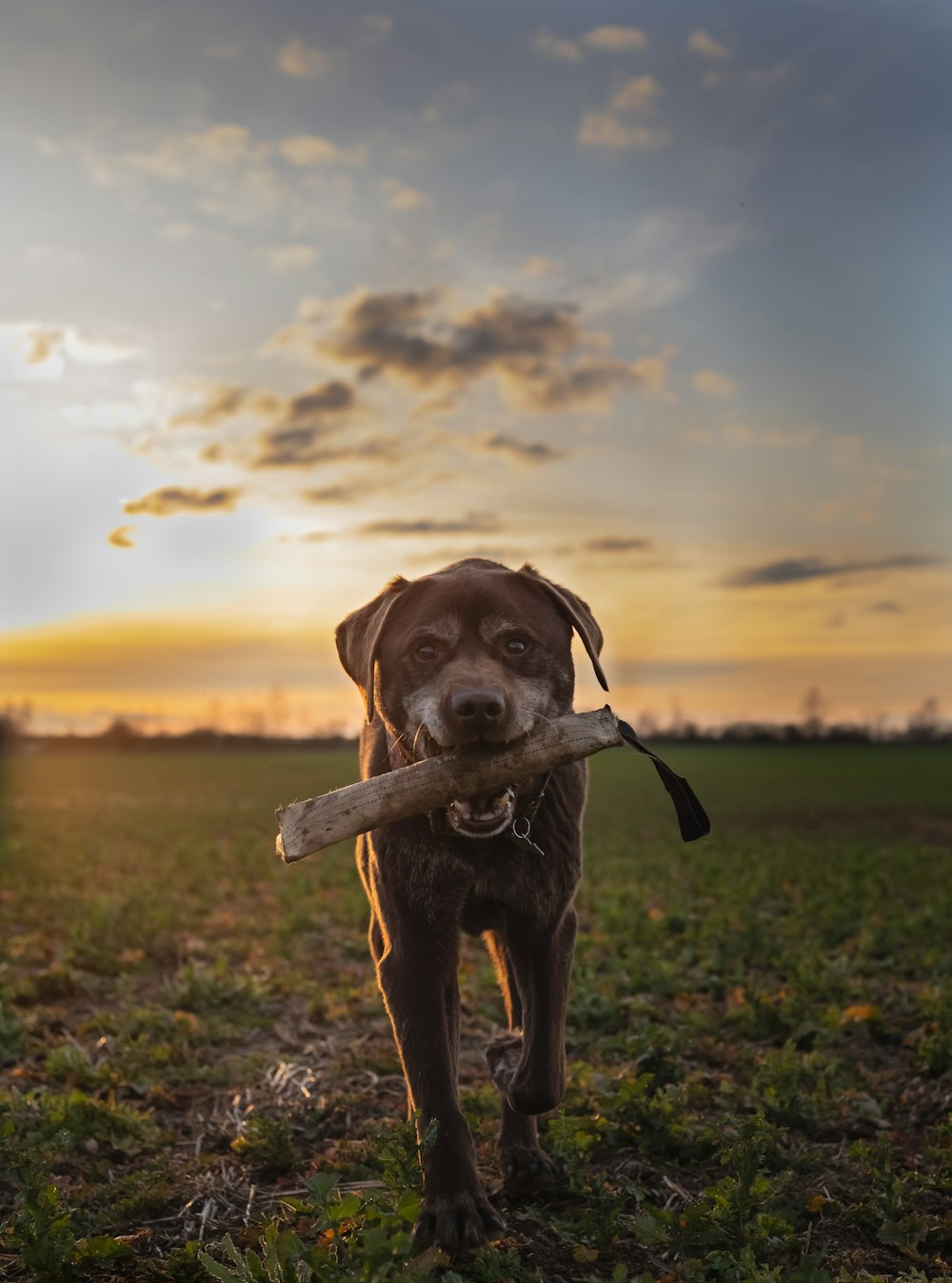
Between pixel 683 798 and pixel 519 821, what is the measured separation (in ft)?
2.79

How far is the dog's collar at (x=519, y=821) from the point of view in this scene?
15.3ft

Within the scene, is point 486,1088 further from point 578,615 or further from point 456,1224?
point 578,615

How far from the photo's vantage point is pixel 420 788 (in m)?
4.46

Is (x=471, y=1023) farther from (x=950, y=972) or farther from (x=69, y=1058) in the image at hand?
(x=950, y=972)

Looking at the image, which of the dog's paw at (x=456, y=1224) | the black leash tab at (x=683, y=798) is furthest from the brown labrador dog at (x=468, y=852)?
the black leash tab at (x=683, y=798)

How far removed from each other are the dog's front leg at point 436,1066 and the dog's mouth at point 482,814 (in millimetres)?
452

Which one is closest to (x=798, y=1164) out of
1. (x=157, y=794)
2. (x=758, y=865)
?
(x=758, y=865)

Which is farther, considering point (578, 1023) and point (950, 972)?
point (950, 972)

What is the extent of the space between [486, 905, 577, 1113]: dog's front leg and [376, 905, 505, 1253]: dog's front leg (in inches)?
12.1

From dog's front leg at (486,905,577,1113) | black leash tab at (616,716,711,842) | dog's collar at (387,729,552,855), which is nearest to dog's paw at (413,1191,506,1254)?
dog's front leg at (486,905,577,1113)

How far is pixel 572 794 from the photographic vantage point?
199 inches

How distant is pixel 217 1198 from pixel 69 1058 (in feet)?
7.24

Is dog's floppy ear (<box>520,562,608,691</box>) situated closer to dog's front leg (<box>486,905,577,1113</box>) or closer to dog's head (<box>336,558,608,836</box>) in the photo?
dog's head (<box>336,558,608,836</box>)

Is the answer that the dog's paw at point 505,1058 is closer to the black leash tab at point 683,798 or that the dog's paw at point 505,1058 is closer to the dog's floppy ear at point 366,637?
the black leash tab at point 683,798
